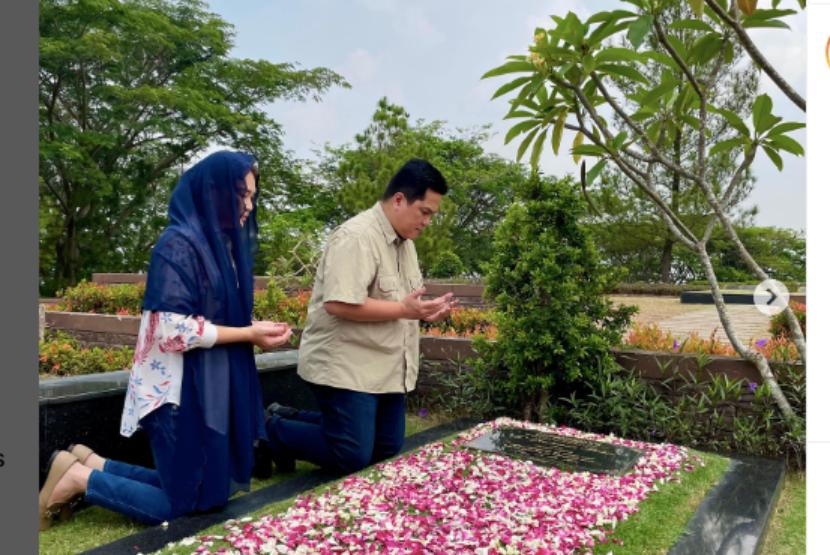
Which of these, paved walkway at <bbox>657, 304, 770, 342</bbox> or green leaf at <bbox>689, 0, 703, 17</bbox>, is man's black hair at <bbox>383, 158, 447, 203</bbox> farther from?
paved walkway at <bbox>657, 304, 770, 342</bbox>

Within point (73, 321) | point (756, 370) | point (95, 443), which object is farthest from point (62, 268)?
point (756, 370)

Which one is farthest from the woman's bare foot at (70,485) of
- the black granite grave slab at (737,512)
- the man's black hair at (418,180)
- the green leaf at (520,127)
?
the green leaf at (520,127)

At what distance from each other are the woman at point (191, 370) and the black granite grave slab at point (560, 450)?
4.79 feet

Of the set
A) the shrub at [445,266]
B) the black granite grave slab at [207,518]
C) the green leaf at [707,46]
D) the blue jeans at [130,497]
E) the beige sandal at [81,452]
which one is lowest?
the black granite grave slab at [207,518]

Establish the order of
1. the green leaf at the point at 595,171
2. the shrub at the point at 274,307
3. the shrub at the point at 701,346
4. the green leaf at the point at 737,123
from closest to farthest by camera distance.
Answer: the green leaf at the point at 737,123, the green leaf at the point at 595,171, the shrub at the point at 701,346, the shrub at the point at 274,307

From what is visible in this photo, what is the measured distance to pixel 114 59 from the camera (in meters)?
16.9

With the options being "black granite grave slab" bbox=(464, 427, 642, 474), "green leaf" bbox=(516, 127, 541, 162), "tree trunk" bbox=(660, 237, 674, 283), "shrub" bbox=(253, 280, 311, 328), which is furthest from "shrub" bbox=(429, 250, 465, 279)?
"green leaf" bbox=(516, 127, 541, 162)

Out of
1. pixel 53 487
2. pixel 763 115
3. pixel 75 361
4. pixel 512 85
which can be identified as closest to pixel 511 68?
pixel 512 85

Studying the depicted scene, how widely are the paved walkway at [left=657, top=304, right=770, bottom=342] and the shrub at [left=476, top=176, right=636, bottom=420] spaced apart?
4.44 m

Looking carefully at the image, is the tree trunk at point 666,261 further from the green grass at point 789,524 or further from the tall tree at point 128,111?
the green grass at point 789,524

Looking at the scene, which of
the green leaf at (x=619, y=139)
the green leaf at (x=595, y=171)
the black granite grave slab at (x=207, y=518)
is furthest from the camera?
the green leaf at (x=595, y=171)

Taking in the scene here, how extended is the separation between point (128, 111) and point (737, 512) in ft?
60.7

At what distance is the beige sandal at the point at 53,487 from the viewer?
2.77 m

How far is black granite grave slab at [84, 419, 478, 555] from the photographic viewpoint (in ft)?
7.99
